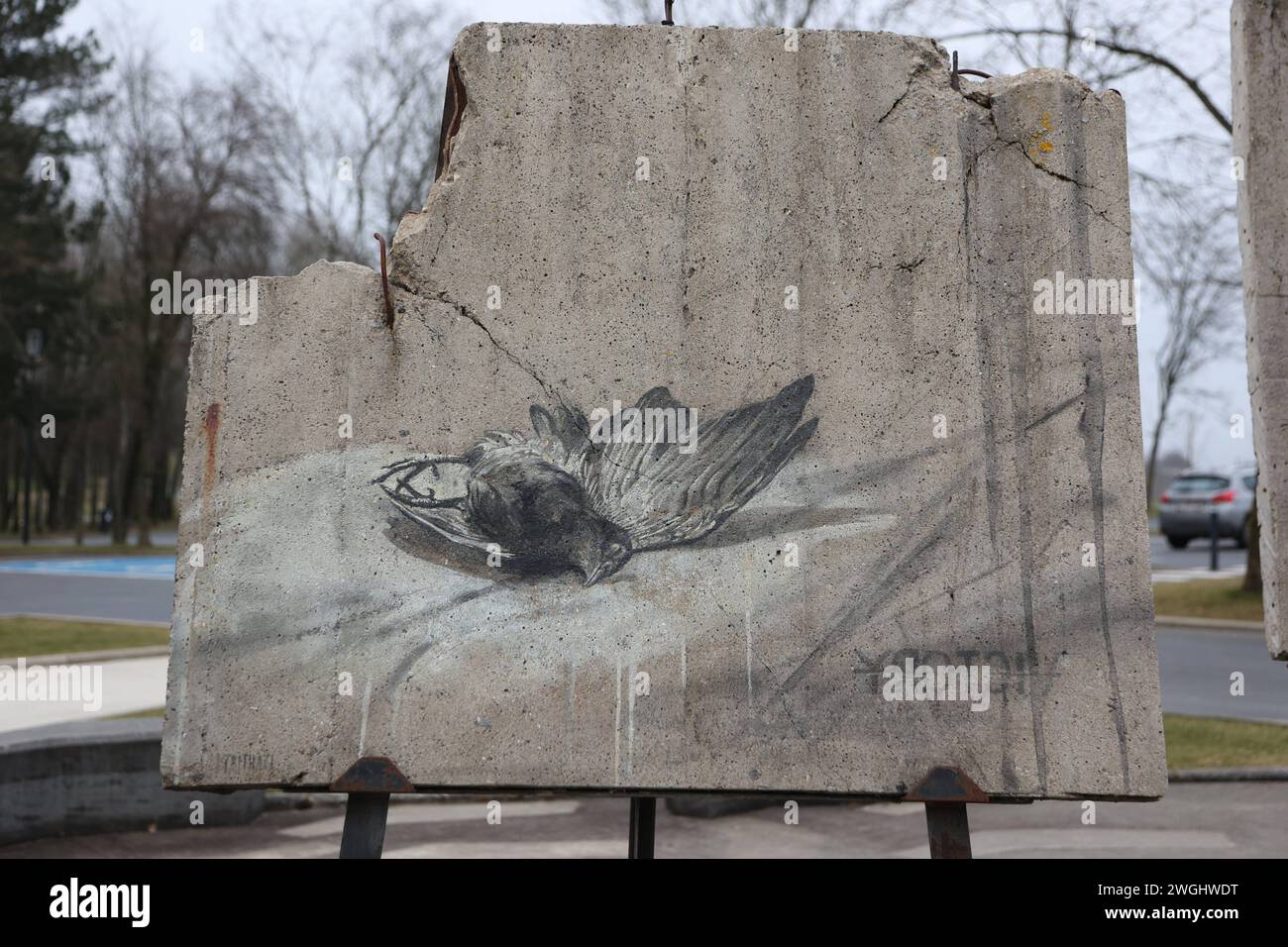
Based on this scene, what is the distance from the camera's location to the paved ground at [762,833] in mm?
5090

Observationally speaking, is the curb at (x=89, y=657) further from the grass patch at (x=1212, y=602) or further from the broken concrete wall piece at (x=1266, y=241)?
the grass patch at (x=1212, y=602)

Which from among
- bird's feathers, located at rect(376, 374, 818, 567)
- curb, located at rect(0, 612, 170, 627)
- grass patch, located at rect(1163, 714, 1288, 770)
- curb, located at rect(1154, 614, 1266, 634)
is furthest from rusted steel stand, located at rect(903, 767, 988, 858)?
curb, located at rect(0, 612, 170, 627)

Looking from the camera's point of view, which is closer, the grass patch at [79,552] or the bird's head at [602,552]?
the bird's head at [602,552]

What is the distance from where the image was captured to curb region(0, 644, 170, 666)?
29.5 ft

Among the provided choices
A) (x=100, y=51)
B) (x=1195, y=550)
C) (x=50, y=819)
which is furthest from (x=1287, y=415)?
(x=100, y=51)

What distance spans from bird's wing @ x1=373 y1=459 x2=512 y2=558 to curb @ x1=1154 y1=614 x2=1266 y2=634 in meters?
10.6

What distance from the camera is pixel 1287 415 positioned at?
3.10 meters

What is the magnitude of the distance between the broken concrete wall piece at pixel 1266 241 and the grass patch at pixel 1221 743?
340 cm

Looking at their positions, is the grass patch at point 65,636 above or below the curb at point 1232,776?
above

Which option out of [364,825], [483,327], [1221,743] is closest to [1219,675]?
[1221,743]

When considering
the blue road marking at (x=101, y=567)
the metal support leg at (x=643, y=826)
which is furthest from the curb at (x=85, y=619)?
the metal support leg at (x=643, y=826)

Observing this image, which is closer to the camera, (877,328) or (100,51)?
(877,328)

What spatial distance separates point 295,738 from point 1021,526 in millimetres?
1815
